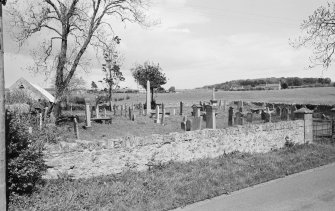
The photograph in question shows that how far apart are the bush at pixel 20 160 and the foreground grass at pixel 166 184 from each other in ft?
0.80

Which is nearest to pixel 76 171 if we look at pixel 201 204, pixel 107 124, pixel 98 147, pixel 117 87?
pixel 98 147

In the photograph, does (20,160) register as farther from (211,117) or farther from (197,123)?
Answer: (211,117)

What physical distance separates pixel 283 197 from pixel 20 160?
225 inches

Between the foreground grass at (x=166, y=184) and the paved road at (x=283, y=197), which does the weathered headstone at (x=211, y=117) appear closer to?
the foreground grass at (x=166, y=184)

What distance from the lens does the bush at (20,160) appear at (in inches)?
243

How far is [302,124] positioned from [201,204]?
8521 mm

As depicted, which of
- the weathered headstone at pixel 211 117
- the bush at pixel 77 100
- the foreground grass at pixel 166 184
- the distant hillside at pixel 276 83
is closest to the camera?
the foreground grass at pixel 166 184

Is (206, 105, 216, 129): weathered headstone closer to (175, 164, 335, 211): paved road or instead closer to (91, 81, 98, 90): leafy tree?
(175, 164, 335, 211): paved road

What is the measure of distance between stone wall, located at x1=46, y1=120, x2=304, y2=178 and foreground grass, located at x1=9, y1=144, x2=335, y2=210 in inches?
10.2

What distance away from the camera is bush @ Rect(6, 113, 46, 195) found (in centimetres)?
617

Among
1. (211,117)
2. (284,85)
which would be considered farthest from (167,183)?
(284,85)

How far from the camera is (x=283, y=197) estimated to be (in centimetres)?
712

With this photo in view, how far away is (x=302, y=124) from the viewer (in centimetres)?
1345

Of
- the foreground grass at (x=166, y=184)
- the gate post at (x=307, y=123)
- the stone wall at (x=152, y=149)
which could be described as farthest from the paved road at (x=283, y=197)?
the gate post at (x=307, y=123)
